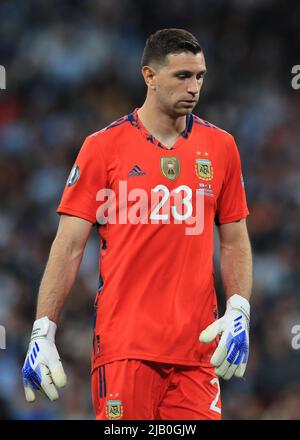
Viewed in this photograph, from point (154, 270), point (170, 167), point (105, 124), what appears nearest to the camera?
point (154, 270)

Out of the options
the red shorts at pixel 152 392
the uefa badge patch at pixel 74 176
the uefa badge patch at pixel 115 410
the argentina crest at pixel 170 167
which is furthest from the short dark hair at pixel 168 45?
the uefa badge patch at pixel 115 410

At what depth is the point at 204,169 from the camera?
15.0 feet

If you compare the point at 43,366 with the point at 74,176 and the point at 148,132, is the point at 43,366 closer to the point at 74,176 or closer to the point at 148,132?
the point at 74,176

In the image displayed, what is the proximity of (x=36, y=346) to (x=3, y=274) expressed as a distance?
4.52 meters

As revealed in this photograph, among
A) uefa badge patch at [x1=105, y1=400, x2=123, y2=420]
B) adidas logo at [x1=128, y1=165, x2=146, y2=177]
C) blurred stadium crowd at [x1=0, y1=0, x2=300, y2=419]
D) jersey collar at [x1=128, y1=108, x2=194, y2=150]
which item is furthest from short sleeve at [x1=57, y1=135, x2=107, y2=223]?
blurred stadium crowd at [x1=0, y1=0, x2=300, y2=419]

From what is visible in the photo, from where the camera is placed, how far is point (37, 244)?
30.0 ft

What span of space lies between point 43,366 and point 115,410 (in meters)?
0.37

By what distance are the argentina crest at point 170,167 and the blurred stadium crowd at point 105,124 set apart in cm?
385

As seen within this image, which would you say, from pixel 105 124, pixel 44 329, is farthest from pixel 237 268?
pixel 105 124

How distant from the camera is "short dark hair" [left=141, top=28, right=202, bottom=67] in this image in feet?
14.8

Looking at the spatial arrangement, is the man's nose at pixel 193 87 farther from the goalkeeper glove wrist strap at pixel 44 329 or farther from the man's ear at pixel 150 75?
the goalkeeper glove wrist strap at pixel 44 329

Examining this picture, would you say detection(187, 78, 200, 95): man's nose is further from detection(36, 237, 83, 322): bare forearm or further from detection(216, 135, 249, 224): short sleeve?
detection(36, 237, 83, 322): bare forearm

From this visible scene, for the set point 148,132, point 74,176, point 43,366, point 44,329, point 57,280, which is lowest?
point 43,366

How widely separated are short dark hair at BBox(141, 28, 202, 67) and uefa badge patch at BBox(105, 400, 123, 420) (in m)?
1.58
